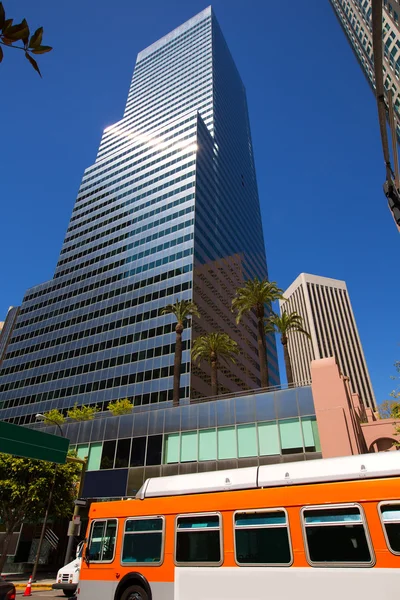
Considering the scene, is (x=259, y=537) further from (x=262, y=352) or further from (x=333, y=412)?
Result: (x=262, y=352)

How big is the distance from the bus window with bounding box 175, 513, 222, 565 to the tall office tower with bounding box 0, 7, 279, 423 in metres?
48.3

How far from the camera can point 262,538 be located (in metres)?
8.48

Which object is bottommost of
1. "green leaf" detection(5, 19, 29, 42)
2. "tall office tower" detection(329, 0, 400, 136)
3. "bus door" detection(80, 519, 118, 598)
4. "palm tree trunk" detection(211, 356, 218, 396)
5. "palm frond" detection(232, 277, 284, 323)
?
"bus door" detection(80, 519, 118, 598)

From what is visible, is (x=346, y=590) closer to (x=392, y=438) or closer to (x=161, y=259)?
(x=392, y=438)

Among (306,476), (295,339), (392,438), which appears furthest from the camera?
(295,339)

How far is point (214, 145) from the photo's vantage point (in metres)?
104

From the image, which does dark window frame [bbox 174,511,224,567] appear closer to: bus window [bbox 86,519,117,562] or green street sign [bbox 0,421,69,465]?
bus window [bbox 86,519,117,562]

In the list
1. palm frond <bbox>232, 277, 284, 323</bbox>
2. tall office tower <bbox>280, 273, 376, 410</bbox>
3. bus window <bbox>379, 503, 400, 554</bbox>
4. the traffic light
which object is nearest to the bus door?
bus window <bbox>379, 503, 400, 554</bbox>

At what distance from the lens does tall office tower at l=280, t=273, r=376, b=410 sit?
137000mm

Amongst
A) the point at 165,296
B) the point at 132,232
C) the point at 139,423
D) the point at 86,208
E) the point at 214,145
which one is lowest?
the point at 139,423

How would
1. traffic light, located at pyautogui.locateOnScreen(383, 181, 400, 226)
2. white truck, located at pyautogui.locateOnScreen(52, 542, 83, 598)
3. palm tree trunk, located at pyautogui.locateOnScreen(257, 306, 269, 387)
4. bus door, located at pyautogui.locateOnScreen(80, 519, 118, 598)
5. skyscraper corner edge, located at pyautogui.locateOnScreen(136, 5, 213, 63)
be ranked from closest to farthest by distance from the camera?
traffic light, located at pyautogui.locateOnScreen(383, 181, 400, 226), bus door, located at pyautogui.locateOnScreen(80, 519, 118, 598), white truck, located at pyautogui.locateOnScreen(52, 542, 83, 598), palm tree trunk, located at pyautogui.locateOnScreen(257, 306, 269, 387), skyscraper corner edge, located at pyautogui.locateOnScreen(136, 5, 213, 63)

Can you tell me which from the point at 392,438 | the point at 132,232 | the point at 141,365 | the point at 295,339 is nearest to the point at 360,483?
the point at 392,438

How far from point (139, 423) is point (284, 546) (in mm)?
25646

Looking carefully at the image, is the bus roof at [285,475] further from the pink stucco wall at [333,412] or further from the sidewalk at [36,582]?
the sidewalk at [36,582]
